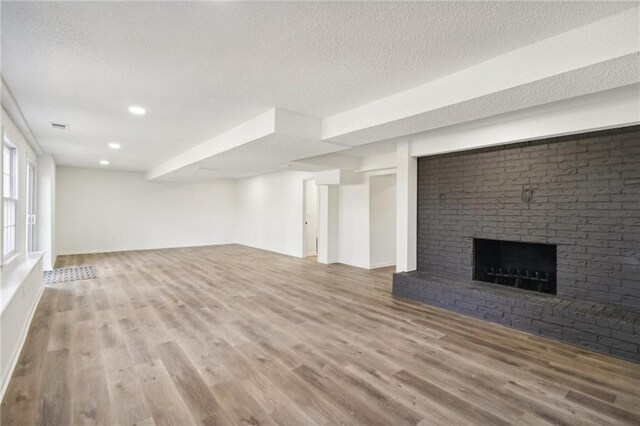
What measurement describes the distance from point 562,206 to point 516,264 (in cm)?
106

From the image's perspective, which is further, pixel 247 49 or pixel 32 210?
pixel 32 210

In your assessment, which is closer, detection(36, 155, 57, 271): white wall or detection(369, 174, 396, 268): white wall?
detection(36, 155, 57, 271): white wall

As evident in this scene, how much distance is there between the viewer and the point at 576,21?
1.96 m

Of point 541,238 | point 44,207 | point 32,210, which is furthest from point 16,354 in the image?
point 541,238

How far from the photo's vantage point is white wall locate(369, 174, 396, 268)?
7035 mm

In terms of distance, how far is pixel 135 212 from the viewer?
32.2ft

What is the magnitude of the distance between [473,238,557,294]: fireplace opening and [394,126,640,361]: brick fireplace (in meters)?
0.01

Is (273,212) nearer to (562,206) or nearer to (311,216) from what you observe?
(311,216)

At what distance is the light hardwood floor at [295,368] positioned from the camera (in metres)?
2.04

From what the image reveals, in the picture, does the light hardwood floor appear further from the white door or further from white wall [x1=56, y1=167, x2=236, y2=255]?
white wall [x1=56, y1=167, x2=236, y2=255]

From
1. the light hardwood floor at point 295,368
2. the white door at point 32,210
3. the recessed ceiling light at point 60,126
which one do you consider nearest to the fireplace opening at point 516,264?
the light hardwood floor at point 295,368

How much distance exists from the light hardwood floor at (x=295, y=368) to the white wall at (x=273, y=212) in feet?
13.6

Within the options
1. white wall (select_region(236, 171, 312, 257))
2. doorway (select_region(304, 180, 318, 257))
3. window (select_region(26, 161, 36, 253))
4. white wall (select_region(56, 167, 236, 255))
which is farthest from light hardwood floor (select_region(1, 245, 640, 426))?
white wall (select_region(56, 167, 236, 255))

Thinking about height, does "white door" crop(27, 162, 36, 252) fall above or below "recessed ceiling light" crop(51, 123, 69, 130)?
below
